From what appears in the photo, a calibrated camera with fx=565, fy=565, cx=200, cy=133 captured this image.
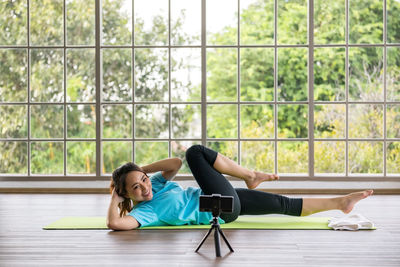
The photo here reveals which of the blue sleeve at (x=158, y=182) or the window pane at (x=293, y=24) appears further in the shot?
the window pane at (x=293, y=24)

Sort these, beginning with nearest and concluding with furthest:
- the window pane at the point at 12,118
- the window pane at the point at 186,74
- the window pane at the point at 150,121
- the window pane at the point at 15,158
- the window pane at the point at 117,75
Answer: the window pane at the point at 12,118 → the window pane at the point at 15,158 → the window pane at the point at 150,121 → the window pane at the point at 117,75 → the window pane at the point at 186,74

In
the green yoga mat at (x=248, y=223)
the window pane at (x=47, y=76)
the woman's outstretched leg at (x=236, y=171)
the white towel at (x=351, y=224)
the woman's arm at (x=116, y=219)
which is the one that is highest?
the window pane at (x=47, y=76)

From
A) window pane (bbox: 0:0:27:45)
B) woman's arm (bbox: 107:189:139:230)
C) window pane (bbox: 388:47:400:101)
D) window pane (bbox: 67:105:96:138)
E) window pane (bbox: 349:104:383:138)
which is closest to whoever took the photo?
woman's arm (bbox: 107:189:139:230)

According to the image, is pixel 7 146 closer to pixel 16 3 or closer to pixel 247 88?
pixel 16 3

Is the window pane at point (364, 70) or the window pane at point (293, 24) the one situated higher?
the window pane at point (293, 24)

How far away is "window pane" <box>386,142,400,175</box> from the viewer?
1041 cm

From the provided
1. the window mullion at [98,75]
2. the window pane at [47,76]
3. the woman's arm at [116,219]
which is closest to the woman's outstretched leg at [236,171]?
the woman's arm at [116,219]

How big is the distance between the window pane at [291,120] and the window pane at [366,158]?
154cm

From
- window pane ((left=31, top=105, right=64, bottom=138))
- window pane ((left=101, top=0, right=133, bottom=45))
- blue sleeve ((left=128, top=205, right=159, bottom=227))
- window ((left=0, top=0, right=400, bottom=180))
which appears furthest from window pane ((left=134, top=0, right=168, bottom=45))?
blue sleeve ((left=128, top=205, right=159, bottom=227))

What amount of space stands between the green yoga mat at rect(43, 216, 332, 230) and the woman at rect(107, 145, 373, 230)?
0.08 meters

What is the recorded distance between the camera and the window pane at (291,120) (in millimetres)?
11852

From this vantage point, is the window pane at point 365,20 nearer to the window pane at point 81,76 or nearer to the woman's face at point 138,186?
the window pane at point 81,76

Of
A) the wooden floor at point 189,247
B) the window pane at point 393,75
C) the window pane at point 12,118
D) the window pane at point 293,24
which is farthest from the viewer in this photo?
the window pane at point 293,24

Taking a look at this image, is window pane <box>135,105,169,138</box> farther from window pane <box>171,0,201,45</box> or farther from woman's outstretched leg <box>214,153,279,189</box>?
woman's outstretched leg <box>214,153,279,189</box>
